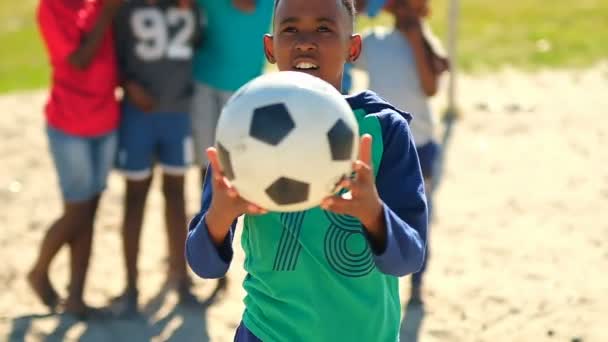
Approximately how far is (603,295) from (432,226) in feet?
5.08

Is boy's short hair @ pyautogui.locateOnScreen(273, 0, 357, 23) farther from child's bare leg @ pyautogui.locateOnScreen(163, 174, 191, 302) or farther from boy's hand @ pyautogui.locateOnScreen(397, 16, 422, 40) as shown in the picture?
child's bare leg @ pyautogui.locateOnScreen(163, 174, 191, 302)

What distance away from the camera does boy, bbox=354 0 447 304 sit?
505 centimetres

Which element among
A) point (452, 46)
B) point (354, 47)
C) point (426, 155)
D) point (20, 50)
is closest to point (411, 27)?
point (426, 155)

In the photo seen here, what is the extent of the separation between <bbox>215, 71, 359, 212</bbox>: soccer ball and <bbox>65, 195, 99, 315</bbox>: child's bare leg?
139 inches

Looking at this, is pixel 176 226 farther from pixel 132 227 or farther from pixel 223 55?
pixel 223 55

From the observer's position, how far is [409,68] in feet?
16.7

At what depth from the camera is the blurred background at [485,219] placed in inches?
210

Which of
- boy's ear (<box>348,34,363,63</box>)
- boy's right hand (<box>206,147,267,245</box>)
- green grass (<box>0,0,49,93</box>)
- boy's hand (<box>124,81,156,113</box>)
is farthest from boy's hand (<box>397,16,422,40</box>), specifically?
green grass (<box>0,0,49,93</box>)

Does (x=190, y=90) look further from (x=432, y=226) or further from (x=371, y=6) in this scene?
(x=432, y=226)

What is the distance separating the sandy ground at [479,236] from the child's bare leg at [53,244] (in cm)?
12

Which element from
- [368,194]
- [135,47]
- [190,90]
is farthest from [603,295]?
[368,194]

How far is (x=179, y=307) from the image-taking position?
5.58 metres

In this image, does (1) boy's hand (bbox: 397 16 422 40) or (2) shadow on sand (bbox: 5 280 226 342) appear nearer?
(1) boy's hand (bbox: 397 16 422 40)

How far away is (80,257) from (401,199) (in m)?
3.48
